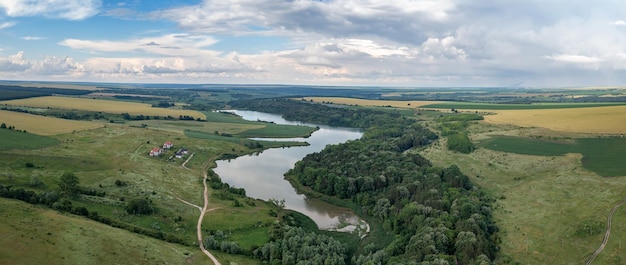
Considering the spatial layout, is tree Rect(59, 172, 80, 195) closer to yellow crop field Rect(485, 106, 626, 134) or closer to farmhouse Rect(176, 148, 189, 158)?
farmhouse Rect(176, 148, 189, 158)

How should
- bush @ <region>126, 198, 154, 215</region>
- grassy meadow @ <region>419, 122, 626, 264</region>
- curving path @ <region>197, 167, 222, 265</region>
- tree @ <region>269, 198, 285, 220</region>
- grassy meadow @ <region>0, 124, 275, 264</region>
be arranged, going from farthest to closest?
tree @ <region>269, 198, 285, 220</region>, bush @ <region>126, 198, 154, 215</region>, grassy meadow @ <region>0, 124, 275, 264</region>, curving path @ <region>197, 167, 222, 265</region>, grassy meadow @ <region>419, 122, 626, 264</region>

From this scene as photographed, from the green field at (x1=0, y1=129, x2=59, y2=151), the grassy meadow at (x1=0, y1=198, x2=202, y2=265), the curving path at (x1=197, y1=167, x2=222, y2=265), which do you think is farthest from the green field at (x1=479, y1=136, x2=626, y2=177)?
the green field at (x1=0, y1=129, x2=59, y2=151)

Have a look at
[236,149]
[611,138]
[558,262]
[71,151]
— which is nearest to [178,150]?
[236,149]

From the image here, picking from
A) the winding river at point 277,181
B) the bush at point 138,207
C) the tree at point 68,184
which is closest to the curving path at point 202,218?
the bush at point 138,207

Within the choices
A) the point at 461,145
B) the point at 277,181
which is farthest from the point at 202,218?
the point at 461,145

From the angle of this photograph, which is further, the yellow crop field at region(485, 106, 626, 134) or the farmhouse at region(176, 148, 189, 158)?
the farmhouse at region(176, 148, 189, 158)

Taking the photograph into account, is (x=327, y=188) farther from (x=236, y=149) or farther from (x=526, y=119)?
(x=526, y=119)

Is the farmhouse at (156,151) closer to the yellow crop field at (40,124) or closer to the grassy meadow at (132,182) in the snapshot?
the grassy meadow at (132,182)
